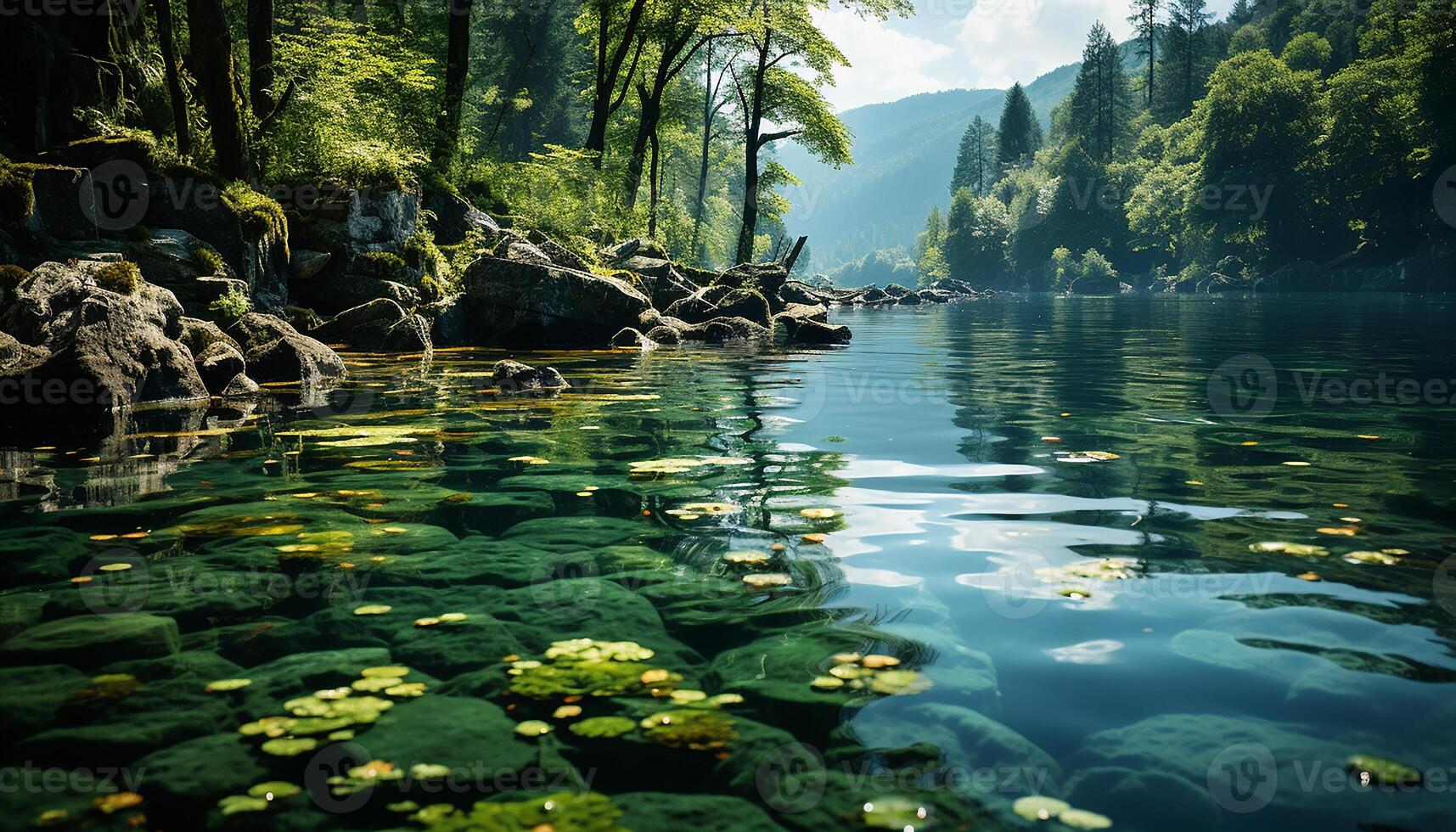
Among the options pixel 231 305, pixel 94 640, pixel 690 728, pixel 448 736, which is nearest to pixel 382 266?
A: pixel 231 305

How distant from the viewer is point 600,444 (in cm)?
721

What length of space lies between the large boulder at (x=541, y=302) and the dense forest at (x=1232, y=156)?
4614cm

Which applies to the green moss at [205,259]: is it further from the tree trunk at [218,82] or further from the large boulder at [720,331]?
the large boulder at [720,331]

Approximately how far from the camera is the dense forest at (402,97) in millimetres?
13469

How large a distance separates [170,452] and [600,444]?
316 centimetres

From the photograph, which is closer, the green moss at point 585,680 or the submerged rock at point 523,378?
the green moss at point 585,680

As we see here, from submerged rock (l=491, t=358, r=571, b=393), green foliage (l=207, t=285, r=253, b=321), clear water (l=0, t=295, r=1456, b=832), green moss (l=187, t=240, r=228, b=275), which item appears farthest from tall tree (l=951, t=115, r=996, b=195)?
clear water (l=0, t=295, r=1456, b=832)

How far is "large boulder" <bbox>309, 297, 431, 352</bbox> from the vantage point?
15.1 meters

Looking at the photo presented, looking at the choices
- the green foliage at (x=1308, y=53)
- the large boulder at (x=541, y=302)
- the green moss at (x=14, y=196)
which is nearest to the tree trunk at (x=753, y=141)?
the large boulder at (x=541, y=302)

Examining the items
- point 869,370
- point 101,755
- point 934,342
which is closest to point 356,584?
point 101,755

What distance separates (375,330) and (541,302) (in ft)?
9.55

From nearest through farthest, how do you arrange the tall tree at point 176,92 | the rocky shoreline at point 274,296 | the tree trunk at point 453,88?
the rocky shoreline at point 274,296
the tall tree at point 176,92
the tree trunk at point 453,88

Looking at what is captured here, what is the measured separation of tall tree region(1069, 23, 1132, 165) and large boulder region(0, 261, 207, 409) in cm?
9675

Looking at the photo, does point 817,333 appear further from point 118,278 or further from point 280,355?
point 118,278
